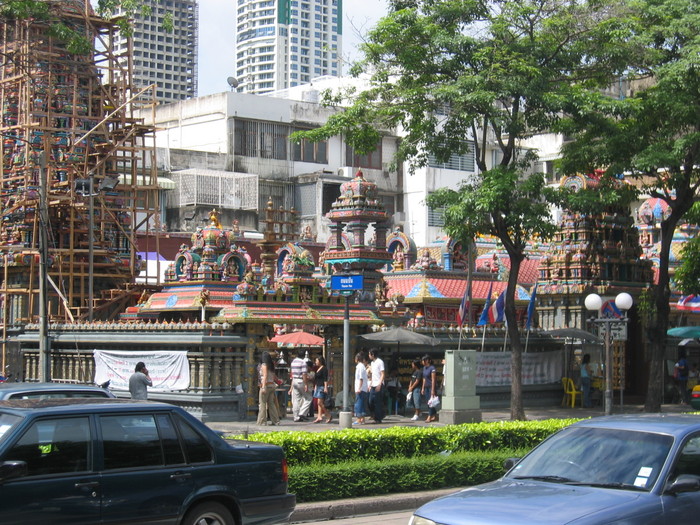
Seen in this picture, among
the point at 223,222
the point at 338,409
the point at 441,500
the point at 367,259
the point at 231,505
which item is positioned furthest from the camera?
the point at 223,222

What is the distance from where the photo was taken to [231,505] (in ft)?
34.1

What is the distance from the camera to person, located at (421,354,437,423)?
78.3 ft

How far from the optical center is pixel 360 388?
23.1 meters

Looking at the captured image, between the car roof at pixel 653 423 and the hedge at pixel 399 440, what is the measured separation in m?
5.04

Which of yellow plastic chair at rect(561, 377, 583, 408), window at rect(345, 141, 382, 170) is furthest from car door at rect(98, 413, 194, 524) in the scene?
window at rect(345, 141, 382, 170)

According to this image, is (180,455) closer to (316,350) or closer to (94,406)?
(94,406)

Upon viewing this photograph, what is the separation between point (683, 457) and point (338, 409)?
1713 centimetres

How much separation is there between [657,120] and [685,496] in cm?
1680

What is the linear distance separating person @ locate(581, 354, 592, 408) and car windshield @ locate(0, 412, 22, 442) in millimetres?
20839

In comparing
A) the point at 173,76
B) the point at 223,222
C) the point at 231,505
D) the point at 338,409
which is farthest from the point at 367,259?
the point at 173,76

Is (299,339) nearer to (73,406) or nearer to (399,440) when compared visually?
(399,440)

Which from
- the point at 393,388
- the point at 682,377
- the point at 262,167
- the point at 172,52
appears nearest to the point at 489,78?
the point at 393,388

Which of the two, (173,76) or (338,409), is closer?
(338,409)

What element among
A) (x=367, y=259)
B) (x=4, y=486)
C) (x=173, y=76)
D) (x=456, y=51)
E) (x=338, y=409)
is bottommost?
(x=338, y=409)
